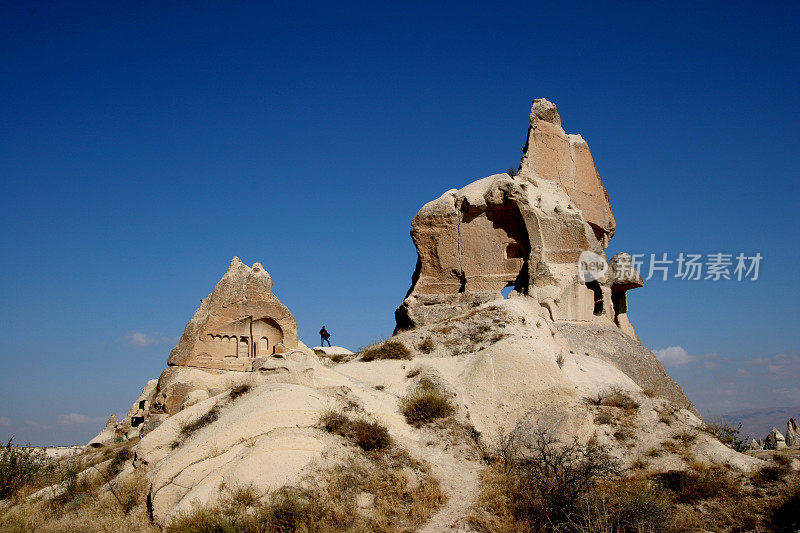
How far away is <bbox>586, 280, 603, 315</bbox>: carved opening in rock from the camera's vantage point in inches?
648

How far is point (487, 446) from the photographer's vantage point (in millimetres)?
9656

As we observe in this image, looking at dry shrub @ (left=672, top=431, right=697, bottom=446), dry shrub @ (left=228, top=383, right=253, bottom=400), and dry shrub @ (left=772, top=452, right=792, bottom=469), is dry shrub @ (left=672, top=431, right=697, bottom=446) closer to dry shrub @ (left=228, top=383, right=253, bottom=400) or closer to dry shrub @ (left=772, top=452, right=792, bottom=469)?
dry shrub @ (left=772, top=452, right=792, bottom=469)

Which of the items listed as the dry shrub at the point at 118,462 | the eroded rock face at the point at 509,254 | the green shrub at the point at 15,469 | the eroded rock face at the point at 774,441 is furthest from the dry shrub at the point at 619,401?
the green shrub at the point at 15,469

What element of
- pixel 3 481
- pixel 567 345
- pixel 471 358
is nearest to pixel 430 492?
pixel 471 358

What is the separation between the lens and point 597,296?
54.5 feet

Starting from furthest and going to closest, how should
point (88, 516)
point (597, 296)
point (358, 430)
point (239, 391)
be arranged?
point (597, 296) → point (239, 391) → point (358, 430) → point (88, 516)

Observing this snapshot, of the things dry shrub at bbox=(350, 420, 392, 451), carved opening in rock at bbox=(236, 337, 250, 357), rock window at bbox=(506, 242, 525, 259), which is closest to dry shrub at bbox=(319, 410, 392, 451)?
dry shrub at bbox=(350, 420, 392, 451)

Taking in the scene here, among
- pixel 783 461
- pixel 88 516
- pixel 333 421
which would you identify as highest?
pixel 333 421

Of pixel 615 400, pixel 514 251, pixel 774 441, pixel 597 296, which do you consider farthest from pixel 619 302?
pixel 615 400

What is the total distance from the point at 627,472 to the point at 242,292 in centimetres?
1423

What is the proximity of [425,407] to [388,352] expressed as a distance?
3.02m

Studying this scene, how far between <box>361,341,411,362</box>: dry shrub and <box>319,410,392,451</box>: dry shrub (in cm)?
393

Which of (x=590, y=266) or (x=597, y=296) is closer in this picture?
(x=590, y=266)

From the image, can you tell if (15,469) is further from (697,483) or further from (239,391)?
(697,483)
